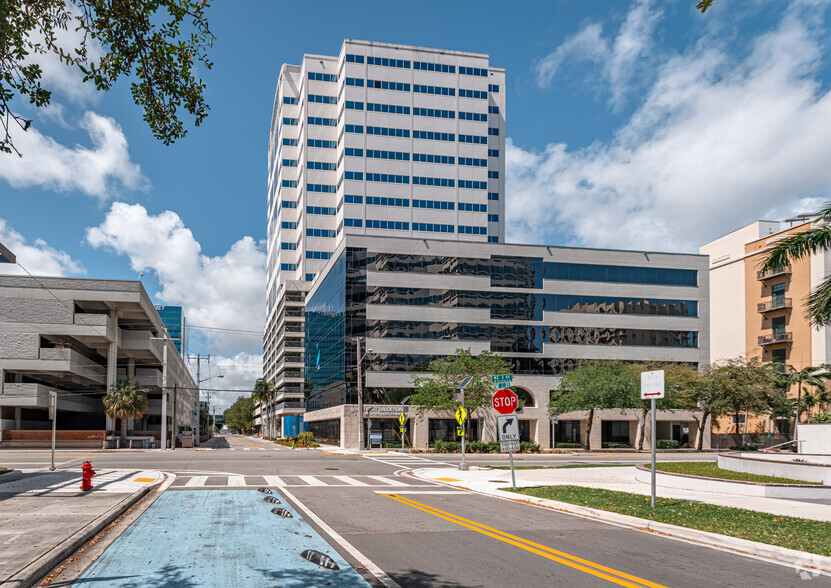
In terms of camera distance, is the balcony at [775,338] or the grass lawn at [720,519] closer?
the grass lawn at [720,519]

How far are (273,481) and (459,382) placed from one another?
3100 centimetres

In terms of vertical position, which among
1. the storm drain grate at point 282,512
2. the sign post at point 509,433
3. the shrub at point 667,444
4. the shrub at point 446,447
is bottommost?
the shrub at point 667,444

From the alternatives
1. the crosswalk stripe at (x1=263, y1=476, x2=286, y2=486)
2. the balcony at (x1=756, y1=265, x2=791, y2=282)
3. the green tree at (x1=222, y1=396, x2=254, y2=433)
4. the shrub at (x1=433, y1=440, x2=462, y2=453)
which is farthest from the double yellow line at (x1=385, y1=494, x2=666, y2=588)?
the green tree at (x1=222, y1=396, x2=254, y2=433)

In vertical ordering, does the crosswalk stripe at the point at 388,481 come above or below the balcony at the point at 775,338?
below

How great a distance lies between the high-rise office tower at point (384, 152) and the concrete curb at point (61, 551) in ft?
283

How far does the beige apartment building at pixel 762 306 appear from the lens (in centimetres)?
6719

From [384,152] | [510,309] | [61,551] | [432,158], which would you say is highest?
[384,152]

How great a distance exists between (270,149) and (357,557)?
142634 millimetres

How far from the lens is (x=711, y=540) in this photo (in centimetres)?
1170

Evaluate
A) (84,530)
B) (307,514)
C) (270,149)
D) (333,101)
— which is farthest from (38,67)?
(270,149)

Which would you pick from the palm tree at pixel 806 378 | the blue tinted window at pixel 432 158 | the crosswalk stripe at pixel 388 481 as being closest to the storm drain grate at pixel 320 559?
the crosswalk stripe at pixel 388 481

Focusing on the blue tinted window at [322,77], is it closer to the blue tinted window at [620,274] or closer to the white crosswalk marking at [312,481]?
the blue tinted window at [620,274]

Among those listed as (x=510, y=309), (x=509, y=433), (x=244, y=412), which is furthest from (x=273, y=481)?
(x=244, y=412)

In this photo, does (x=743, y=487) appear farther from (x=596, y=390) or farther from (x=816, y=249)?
(x=596, y=390)
